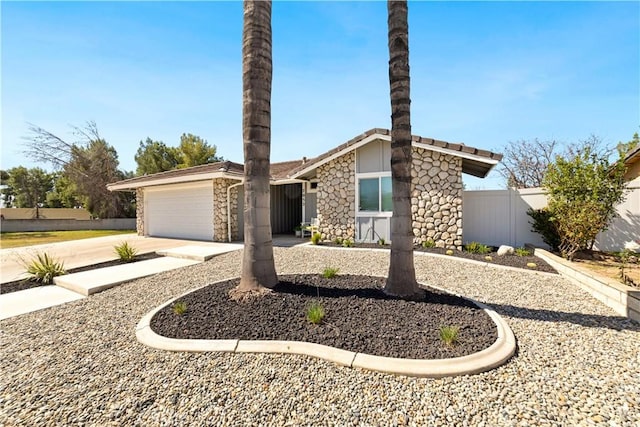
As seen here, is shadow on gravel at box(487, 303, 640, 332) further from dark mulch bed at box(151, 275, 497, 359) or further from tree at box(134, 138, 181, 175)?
tree at box(134, 138, 181, 175)

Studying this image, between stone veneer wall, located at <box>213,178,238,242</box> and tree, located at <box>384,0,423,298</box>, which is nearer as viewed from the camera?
tree, located at <box>384,0,423,298</box>

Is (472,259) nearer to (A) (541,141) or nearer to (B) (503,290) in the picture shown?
(B) (503,290)

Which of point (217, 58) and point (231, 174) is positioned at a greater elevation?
point (217, 58)

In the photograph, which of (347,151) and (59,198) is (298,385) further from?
(59,198)

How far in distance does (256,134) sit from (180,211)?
1142 centimetres

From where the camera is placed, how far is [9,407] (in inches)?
87.3

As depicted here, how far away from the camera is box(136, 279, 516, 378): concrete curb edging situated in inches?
96.2

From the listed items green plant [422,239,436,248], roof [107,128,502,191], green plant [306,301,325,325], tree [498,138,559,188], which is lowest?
green plant [306,301,325,325]

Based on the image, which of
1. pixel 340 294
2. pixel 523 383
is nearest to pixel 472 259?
pixel 340 294

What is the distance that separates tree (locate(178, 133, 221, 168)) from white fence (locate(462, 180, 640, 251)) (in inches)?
988

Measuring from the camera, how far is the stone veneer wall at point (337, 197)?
1046 centimetres

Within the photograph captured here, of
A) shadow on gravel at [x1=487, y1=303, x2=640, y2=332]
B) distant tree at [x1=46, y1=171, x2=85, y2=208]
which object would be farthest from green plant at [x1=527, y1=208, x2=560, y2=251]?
distant tree at [x1=46, y1=171, x2=85, y2=208]

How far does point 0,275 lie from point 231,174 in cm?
731

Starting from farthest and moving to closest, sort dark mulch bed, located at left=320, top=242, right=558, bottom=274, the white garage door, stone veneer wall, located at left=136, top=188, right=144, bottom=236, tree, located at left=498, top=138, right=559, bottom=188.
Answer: tree, located at left=498, top=138, right=559, bottom=188 → stone veneer wall, located at left=136, top=188, right=144, bottom=236 → the white garage door → dark mulch bed, located at left=320, top=242, right=558, bottom=274
